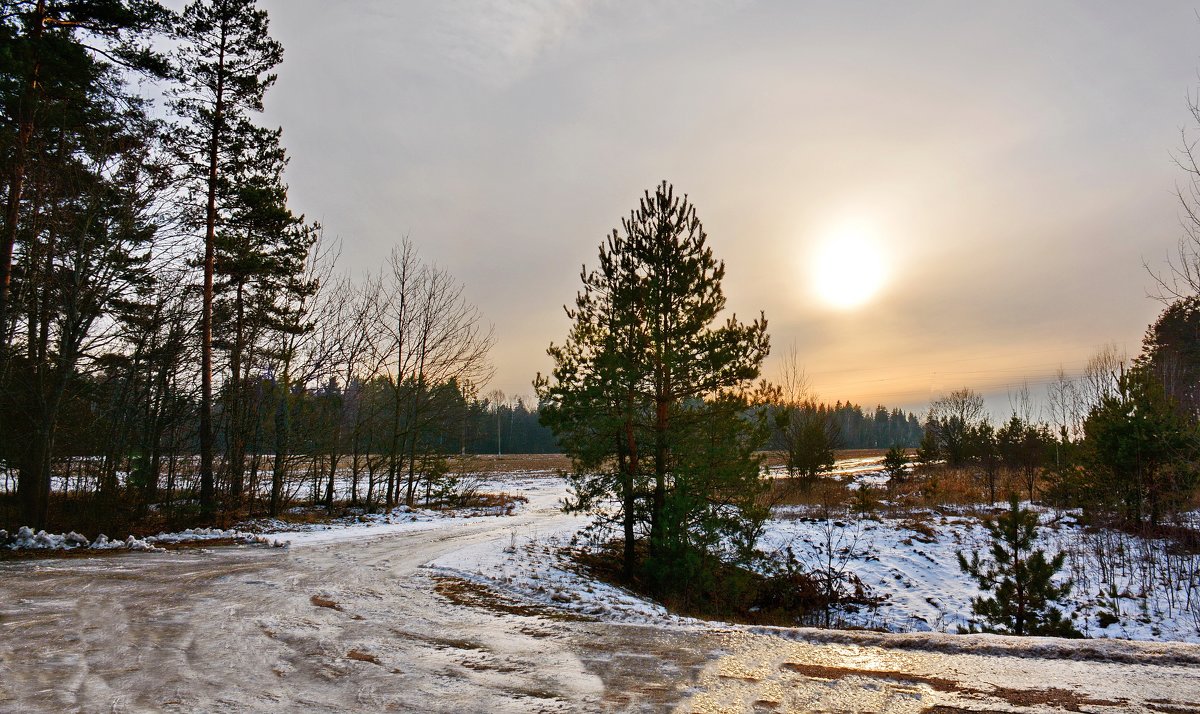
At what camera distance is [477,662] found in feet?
17.2

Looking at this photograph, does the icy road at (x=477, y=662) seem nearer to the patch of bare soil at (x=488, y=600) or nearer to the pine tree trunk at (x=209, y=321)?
the patch of bare soil at (x=488, y=600)

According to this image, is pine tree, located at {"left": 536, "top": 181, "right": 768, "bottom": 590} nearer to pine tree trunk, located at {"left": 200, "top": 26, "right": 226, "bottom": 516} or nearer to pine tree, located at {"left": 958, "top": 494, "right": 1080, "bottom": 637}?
pine tree, located at {"left": 958, "top": 494, "right": 1080, "bottom": 637}

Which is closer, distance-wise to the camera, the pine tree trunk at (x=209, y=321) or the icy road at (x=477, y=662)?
the icy road at (x=477, y=662)

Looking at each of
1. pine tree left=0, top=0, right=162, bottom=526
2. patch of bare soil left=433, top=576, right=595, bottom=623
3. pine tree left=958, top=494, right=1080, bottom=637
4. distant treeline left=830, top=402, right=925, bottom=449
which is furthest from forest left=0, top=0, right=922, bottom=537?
distant treeline left=830, top=402, right=925, bottom=449

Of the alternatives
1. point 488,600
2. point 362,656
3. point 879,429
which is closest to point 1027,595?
point 488,600

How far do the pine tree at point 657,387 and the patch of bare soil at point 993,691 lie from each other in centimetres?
652

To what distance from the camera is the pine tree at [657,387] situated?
1173 cm

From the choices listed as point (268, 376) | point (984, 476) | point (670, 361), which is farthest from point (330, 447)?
point (984, 476)

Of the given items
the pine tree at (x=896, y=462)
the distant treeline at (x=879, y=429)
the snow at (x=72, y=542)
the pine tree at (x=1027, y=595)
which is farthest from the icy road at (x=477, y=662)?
the distant treeline at (x=879, y=429)

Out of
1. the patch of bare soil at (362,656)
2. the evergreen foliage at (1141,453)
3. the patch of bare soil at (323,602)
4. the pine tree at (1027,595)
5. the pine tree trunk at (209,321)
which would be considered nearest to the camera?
the patch of bare soil at (362,656)

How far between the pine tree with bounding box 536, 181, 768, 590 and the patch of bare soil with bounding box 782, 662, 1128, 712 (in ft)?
21.4

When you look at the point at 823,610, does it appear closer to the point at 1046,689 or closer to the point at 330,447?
the point at 1046,689

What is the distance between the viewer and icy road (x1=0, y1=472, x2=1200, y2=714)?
4211mm

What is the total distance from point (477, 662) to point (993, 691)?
4198 mm
